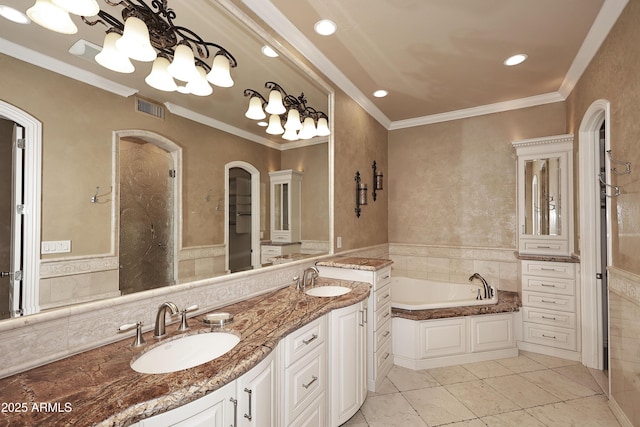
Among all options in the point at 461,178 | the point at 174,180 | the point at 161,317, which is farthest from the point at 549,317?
the point at 174,180

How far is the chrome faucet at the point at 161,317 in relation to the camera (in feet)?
4.15

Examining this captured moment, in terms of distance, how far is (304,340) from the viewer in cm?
155

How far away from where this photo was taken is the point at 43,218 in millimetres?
1055

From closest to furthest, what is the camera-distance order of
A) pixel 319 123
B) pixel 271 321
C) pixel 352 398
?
1. pixel 271 321
2. pixel 352 398
3. pixel 319 123

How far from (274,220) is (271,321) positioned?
913 millimetres

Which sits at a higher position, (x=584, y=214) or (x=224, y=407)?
(x=584, y=214)

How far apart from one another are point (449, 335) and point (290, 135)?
2.40 m

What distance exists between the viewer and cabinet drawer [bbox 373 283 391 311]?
7.75 feet

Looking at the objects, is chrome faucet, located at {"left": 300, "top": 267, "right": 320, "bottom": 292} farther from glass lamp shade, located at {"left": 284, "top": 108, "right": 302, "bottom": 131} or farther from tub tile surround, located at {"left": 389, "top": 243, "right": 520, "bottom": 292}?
tub tile surround, located at {"left": 389, "top": 243, "right": 520, "bottom": 292}

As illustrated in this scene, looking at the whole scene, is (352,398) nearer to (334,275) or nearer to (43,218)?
(334,275)

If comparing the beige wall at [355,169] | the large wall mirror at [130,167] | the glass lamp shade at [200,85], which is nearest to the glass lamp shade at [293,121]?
the large wall mirror at [130,167]

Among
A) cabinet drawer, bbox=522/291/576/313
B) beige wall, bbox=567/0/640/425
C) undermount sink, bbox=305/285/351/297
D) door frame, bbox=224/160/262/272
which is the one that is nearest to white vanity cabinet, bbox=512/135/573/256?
cabinet drawer, bbox=522/291/576/313

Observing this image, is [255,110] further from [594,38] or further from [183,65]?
[594,38]

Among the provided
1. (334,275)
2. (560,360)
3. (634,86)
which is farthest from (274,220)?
(560,360)
